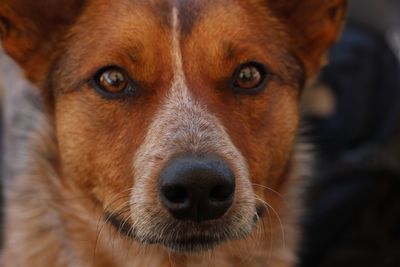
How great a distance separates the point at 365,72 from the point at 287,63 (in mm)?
1900

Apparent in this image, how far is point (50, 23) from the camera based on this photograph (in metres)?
3.73

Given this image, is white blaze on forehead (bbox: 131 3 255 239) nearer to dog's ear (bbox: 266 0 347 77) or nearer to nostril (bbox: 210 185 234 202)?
nostril (bbox: 210 185 234 202)

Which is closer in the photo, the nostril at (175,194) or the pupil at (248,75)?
the nostril at (175,194)

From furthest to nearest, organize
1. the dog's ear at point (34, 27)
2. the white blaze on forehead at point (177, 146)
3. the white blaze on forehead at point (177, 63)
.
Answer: the dog's ear at point (34, 27) → the white blaze on forehead at point (177, 63) → the white blaze on forehead at point (177, 146)

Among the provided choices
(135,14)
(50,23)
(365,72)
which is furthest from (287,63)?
(365,72)

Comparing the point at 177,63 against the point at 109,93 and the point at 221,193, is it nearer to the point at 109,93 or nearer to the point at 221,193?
the point at 109,93

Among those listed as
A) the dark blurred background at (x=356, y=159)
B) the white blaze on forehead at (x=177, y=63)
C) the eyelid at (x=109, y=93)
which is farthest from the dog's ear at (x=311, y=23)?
the dark blurred background at (x=356, y=159)

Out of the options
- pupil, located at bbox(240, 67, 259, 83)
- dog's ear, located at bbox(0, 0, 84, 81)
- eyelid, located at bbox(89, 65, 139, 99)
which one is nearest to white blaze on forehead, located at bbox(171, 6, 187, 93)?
eyelid, located at bbox(89, 65, 139, 99)

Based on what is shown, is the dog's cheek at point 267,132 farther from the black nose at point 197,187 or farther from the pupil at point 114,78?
the pupil at point 114,78

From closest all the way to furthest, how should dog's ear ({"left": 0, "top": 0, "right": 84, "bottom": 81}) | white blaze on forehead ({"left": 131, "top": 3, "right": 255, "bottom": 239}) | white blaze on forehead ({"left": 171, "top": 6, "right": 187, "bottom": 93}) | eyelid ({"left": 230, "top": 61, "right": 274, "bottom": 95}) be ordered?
white blaze on forehead ({"left": 131, "top": 3, "right": 255, "bottom": 239})
white blaze on forehead ({"left": 171, "top": 6, "right": 187, "bottom": 93})
eyelid ({"left": 230, "top": 61, "right": 274, "bottom": 95})
dog's ear ({"left": 0, "top": 0, "right": 84, "bottom": 81})

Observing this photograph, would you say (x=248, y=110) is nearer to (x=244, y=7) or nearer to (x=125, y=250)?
(x=244, y=7)

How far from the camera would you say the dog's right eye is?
3451 mm

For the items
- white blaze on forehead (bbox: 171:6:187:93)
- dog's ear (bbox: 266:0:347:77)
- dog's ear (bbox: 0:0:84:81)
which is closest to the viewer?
white blaze on forehead (bbox: 171:6:187:93)

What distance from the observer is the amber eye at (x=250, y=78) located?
353 cm
